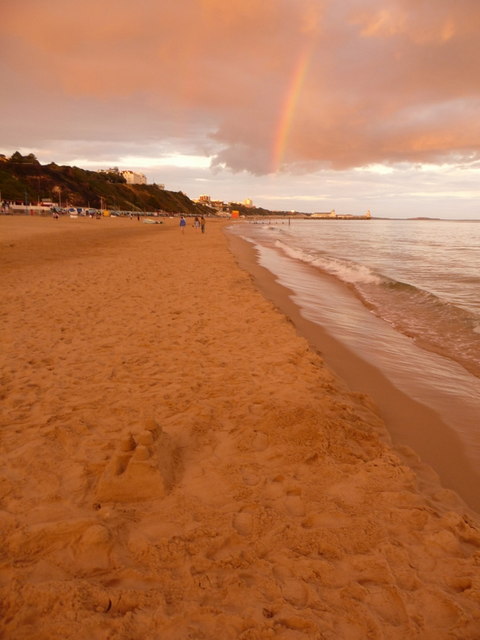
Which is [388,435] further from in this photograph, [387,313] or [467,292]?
[467,292]

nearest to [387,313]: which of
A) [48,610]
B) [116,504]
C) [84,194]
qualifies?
[116,504]

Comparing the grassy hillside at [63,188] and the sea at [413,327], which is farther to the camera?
the grassy hillside at [63,188]

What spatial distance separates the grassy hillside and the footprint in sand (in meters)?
93.0

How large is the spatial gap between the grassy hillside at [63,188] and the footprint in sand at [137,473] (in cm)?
9304

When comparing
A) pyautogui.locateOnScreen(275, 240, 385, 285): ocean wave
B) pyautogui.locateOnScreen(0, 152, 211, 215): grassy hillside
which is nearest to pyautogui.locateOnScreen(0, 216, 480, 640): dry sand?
pyautogui.locateOnScreen(275, 240, 385, 285): ocean wave

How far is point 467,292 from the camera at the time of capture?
1451 centimetres

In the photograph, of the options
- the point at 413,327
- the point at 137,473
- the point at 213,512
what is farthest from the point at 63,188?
the point at 213,512

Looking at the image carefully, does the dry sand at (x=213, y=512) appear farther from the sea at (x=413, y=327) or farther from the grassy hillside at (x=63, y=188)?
the grassy hillside at (x=63, y=188)

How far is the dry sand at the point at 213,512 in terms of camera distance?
2.02 meters

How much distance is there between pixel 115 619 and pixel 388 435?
3162 mm

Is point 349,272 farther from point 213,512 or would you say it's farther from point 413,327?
point 213,512

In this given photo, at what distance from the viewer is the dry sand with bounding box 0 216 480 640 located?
2023 millimetres

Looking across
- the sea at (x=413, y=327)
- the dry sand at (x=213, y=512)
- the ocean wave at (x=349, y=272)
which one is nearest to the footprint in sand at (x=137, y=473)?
the dry sand at (x=213, y=512)

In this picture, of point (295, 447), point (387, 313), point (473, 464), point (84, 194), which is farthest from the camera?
point (84, 194)
